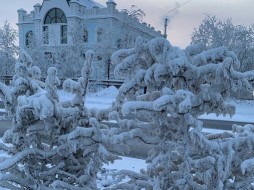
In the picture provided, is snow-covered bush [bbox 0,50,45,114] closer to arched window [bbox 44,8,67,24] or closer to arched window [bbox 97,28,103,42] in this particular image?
arched window [bbox 97,28,103,42]

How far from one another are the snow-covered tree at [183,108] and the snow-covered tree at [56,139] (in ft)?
1.30

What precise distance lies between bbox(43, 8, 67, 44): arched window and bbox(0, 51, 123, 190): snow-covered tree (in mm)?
31537

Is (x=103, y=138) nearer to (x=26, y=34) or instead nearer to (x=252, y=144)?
(x=252, y=144)

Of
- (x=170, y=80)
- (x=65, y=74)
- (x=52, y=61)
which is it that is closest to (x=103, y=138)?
(x=170, y=80)

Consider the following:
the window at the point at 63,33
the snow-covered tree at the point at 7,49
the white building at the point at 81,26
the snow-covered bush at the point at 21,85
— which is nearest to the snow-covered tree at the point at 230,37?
the white building at the point at 81,26

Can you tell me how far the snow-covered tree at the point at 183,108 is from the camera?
8.46 feet

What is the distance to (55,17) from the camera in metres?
34.1

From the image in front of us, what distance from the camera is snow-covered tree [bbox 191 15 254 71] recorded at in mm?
25906

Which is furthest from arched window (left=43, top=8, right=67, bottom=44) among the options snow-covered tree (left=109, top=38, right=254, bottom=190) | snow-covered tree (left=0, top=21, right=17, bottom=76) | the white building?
snow-covered tree (left=109, top=38, right=254, bottom=190)

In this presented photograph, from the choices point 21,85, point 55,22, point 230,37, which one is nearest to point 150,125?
point 21,85

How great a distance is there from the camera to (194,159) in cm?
287

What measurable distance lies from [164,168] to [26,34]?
3747cm

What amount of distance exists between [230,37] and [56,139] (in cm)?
2728

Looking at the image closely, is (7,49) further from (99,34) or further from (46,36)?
(99,34)
